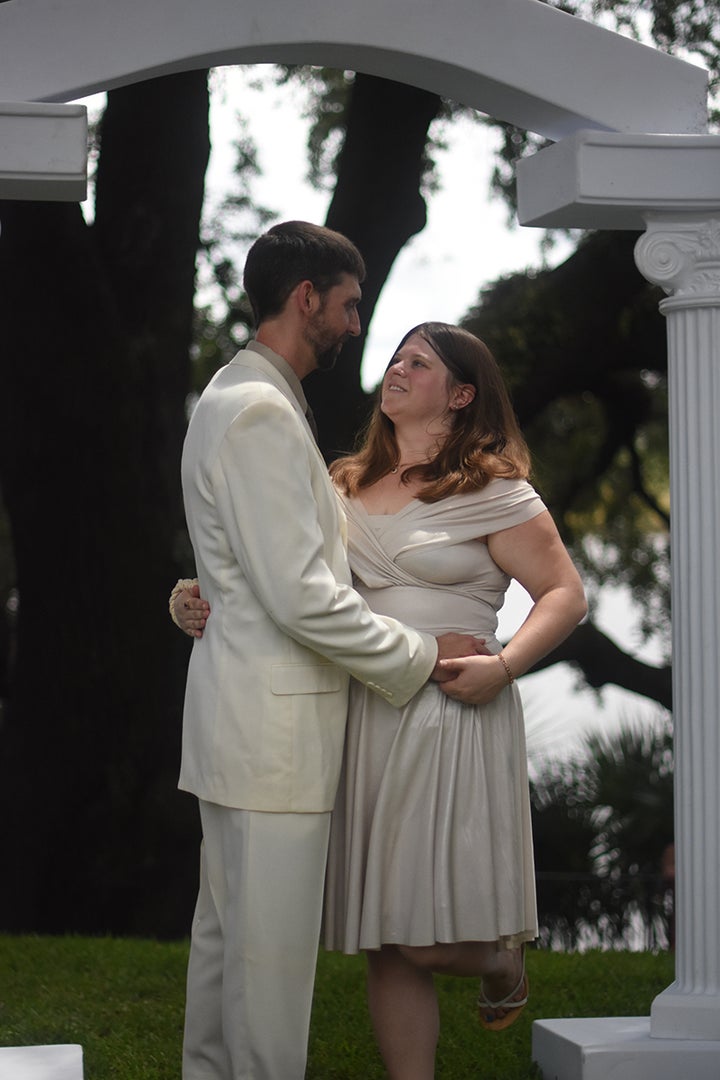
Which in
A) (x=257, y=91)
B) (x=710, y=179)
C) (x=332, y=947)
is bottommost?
(x=332, y=947)

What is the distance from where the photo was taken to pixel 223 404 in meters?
3.50

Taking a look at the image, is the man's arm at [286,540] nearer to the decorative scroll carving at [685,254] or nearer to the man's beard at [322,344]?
the man's beard at [322,344]

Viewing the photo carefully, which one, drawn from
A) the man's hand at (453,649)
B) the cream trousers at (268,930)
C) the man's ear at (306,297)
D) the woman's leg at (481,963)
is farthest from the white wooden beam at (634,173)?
the woman's leg at (481,963)

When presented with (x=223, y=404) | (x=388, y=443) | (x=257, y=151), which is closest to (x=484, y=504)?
(x=388, y=443)

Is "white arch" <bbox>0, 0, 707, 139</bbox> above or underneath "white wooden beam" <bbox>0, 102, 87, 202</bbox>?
above

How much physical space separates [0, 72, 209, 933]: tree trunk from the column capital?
4540mm

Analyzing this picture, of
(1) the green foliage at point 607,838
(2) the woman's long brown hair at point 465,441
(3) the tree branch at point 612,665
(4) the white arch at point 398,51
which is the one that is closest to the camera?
(4) the white arch at point 398,51

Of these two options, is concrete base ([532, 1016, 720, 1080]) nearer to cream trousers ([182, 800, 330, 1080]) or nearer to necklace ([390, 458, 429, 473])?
cream trousers ([182, 800, 330, 1080])

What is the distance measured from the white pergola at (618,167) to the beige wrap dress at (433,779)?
493mm

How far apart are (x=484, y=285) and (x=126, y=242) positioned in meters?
2.99

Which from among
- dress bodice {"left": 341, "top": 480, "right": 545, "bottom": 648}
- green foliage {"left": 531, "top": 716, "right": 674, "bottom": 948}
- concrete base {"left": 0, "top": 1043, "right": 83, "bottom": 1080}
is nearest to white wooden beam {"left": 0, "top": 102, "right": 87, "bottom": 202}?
dress bodice {"left": 341, "top": 480, "right": 545, "bottom": 648}

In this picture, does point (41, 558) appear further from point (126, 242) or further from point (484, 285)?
point (484, 285)

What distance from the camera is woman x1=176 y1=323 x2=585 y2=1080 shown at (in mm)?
3666

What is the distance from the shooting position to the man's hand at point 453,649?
146 inches
